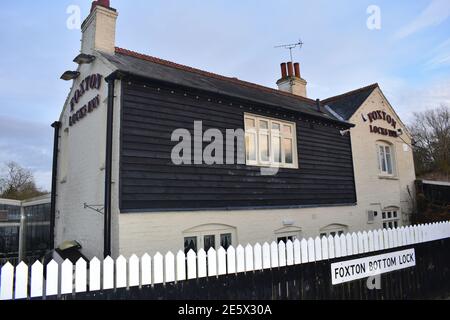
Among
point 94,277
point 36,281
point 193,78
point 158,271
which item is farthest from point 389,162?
point 36,281

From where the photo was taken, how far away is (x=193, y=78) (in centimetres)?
1101

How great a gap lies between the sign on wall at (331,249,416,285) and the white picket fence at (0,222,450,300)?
17cm

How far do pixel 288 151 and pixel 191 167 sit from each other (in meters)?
4.00

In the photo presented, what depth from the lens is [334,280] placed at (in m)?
6.03

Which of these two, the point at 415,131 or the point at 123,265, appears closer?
the point at 123,265

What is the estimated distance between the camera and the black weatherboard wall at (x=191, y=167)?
759 centimetres

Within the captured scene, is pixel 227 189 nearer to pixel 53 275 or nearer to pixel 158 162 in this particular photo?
pixel 158 162

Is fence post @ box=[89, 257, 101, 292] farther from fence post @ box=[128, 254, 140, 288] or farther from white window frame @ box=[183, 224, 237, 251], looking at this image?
white window frame @ box=[183, 224, 237, 251]

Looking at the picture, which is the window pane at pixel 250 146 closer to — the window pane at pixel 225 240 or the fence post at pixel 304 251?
the window pane at pixel 225 240

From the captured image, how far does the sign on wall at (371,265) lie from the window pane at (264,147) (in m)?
4.53

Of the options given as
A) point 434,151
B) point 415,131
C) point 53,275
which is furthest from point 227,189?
point 415,131

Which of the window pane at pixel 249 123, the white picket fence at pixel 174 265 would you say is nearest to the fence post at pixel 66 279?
the white picket fence at pixel 174 265

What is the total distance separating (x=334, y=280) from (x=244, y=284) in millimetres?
1977

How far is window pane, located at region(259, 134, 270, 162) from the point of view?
10.4 m
